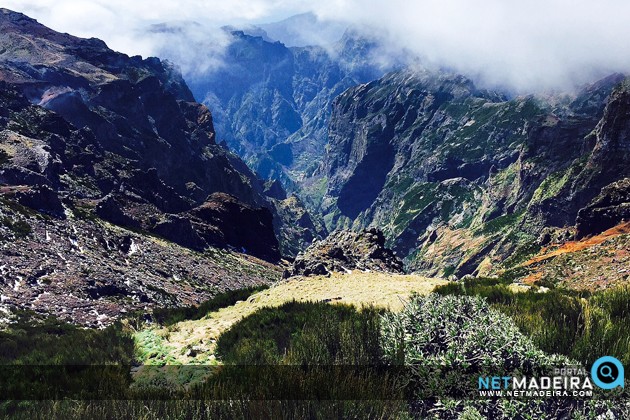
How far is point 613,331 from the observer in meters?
10.6

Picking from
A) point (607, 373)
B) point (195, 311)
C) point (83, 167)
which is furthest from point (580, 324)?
point (83, 167)

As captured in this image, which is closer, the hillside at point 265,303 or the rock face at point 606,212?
the hillside at point 265,303

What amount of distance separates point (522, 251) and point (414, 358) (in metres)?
140

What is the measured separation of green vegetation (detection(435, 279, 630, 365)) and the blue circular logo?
0.26 meters

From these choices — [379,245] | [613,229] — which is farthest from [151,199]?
[613,229]

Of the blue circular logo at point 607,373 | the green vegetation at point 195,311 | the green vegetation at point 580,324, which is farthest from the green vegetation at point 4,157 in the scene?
the blue circular logo at point 607,373

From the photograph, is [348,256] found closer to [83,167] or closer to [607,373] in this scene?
[607,373]

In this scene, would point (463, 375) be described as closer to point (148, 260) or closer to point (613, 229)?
point (148, 260)

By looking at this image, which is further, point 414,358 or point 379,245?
point 379,245

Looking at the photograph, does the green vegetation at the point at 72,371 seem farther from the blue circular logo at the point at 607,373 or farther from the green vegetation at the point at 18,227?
the green vegetation at the point at 18,227

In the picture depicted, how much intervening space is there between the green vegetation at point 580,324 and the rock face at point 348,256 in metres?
26.2

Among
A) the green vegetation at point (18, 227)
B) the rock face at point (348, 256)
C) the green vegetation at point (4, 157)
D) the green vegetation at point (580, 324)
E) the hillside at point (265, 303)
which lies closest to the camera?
the green vegetation at point (580, 324)

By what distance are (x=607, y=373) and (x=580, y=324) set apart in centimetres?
260

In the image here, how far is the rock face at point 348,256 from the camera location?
1729 inches
